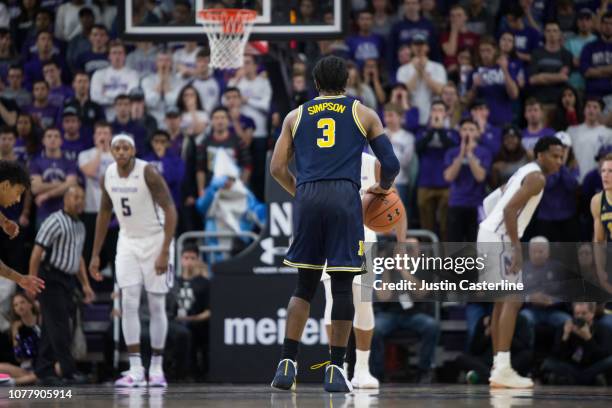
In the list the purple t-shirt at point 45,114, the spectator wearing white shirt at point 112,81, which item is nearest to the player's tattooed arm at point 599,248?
the spectator wearing white shirt at point 112,81

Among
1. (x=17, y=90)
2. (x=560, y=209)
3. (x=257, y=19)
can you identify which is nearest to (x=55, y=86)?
(x=17, y=90)

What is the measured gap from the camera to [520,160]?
44.3 ft

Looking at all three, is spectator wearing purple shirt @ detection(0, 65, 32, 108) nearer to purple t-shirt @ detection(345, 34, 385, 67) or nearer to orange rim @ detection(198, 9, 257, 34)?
orange rim @ detection(198, 9, 257, 34)

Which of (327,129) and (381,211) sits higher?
(327,129)

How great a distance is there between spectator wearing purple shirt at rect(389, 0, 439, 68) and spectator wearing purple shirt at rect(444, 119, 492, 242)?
8.44ft

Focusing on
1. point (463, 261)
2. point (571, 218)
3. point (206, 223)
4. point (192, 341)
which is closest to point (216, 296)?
point (192, 341)

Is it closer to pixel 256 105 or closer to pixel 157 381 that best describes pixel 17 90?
pixel 256 105

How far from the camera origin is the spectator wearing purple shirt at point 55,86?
1563 centimetres

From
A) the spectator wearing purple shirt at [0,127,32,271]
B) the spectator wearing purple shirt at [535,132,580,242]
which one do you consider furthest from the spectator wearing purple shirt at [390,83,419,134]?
the spectator wearing purple shirt at [0,127,32,271]

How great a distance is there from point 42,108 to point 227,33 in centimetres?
368

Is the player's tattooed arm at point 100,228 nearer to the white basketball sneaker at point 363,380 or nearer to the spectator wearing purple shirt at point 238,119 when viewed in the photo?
the spectator wearing purple shirt at point 238,119

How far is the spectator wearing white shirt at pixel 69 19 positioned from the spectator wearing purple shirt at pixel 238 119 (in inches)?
129

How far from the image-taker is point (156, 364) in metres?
11.6

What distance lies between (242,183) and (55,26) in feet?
16.1
